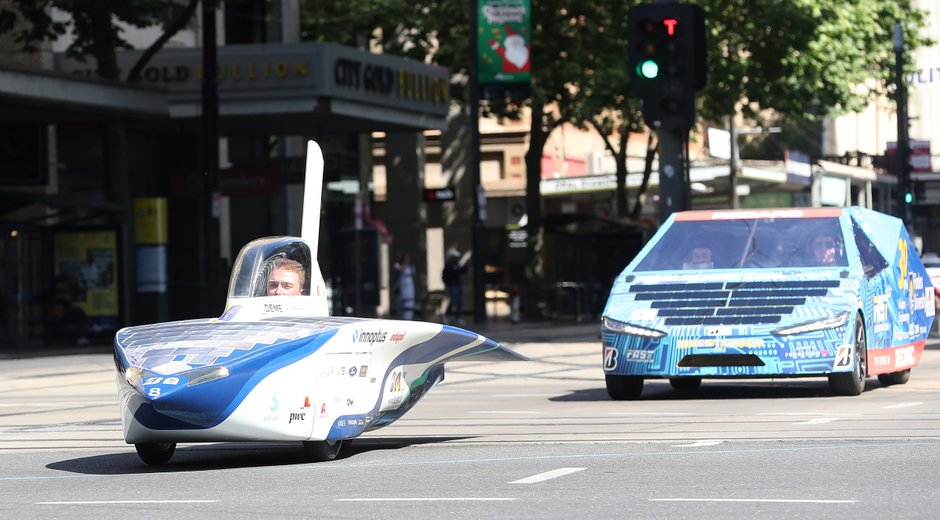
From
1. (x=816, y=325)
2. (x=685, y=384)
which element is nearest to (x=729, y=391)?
(x=685, y=384)

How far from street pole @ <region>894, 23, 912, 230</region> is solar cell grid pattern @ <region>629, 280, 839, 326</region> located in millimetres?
29386

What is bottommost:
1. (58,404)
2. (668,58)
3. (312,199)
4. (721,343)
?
(58,404)

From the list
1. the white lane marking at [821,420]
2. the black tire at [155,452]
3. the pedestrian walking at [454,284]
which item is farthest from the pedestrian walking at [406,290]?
the black tire at [155,452]

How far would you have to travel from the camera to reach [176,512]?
8.50 meters

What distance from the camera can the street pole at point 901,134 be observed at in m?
43.5

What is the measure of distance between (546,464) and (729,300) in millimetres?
5089

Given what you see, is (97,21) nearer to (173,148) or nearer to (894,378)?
(173,148)

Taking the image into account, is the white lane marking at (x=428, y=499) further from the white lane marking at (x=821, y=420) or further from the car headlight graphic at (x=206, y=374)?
the white lane marking at (x=821, y=420)

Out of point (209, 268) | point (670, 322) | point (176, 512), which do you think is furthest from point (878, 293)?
point (209, 268)

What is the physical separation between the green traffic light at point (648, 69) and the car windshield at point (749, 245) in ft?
9.74

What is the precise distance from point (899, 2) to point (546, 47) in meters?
10.5

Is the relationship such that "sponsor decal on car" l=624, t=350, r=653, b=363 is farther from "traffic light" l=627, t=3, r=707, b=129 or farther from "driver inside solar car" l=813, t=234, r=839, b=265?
"traffic light" l=627, t=3, r=707, b=129

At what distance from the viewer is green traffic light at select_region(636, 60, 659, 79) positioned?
63.1 ft

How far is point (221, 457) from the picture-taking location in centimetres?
1160
